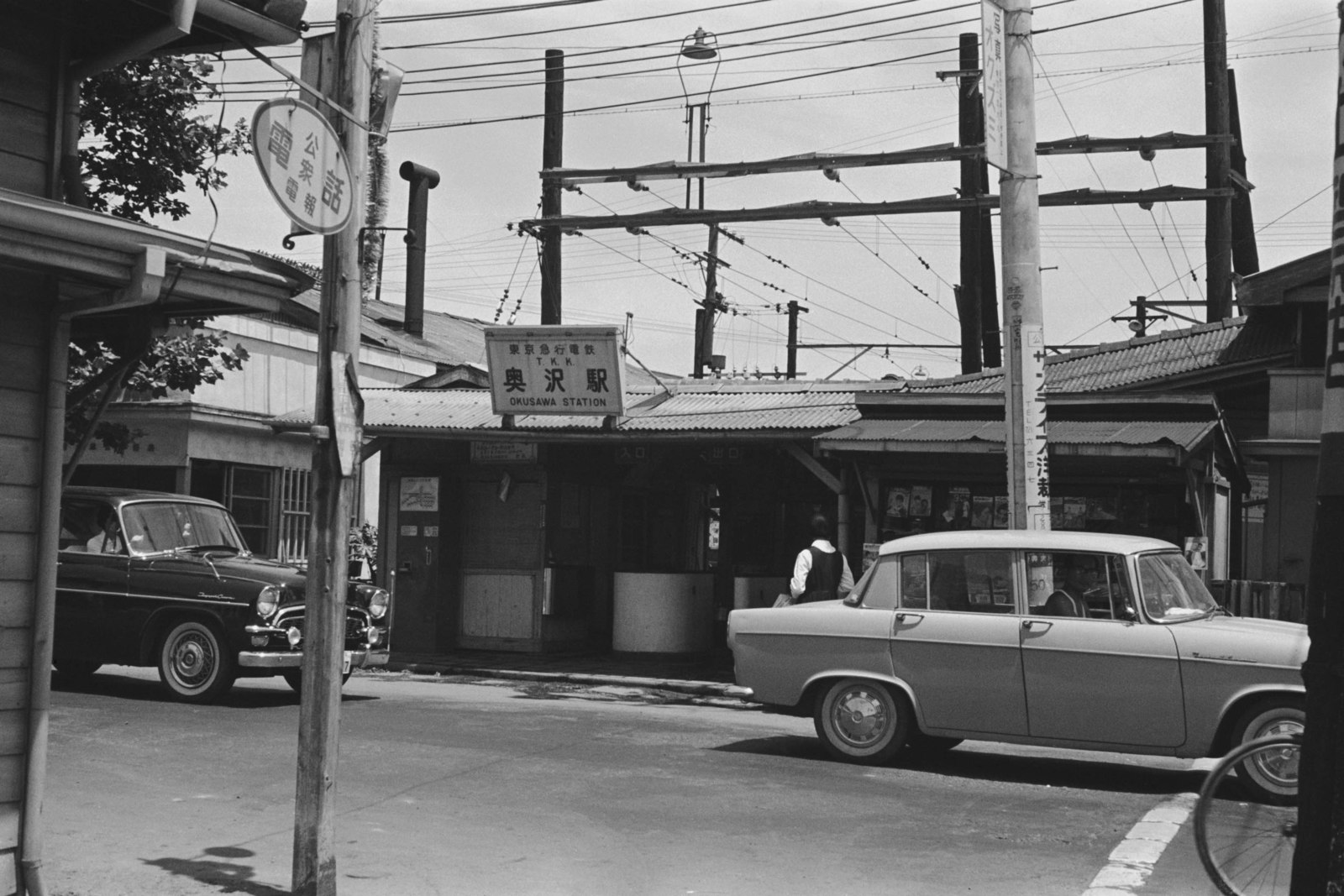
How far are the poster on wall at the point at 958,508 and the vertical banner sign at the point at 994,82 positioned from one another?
4943 millimetres

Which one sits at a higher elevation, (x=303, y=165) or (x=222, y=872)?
(x=303, y=165)

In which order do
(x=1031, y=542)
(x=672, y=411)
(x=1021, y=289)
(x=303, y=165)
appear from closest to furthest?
(x=303, y=165), (x=1031, y=542), (x=1021, y=289), (x=672, y=411)

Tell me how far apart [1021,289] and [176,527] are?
8.47 meters

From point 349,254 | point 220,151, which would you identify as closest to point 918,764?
point 349,254

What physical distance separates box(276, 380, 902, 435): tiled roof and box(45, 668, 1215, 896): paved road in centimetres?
453

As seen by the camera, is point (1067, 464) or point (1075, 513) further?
point (1075, 513)

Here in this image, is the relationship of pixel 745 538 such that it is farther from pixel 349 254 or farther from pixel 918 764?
pixel 349 254

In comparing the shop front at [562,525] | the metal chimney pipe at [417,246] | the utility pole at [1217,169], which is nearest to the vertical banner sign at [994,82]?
the shop front at [562,525]

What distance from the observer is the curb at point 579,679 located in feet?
52.4

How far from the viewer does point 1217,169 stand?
20484 mm

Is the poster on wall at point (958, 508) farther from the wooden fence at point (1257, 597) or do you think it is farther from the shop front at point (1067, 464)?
the wooden fence at point (1257, 597)

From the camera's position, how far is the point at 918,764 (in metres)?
11.0

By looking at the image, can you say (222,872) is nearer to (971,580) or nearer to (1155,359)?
(971,580)

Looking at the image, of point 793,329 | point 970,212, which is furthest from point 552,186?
point 793,329
